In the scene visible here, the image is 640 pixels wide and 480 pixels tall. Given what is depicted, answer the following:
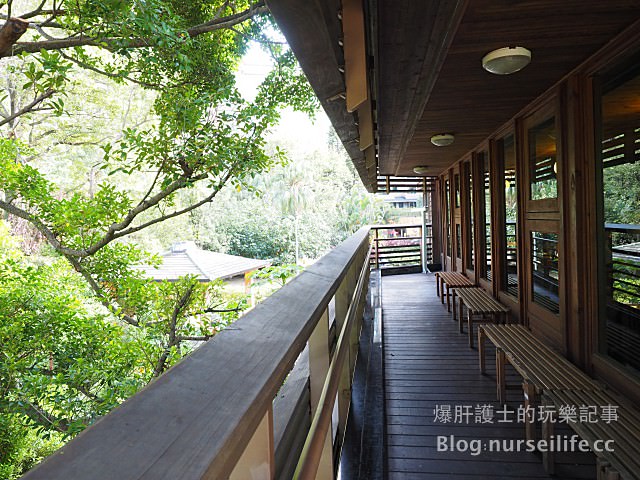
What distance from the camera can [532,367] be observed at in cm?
251

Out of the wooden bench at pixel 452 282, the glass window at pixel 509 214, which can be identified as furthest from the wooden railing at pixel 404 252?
the glass window at pixel 509 214

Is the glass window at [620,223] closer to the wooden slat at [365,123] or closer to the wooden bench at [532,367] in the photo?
the wooden bench at [532,367]

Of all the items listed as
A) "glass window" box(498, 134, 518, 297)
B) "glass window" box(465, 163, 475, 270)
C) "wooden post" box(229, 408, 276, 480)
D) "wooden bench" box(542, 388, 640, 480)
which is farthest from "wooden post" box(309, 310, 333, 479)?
"glass window" box(465, 163, 475, 270)

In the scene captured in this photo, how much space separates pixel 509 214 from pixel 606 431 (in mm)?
2968

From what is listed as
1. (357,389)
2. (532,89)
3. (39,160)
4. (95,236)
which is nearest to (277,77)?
(95,236)

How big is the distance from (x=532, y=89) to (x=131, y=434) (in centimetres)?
345

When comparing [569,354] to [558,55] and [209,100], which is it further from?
[209,100]

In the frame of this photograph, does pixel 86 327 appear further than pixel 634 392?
Yes

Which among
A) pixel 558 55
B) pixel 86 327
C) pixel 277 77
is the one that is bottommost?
pixel 86 327

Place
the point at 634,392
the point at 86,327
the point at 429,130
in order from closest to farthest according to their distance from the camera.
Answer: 1. the point at 634,392
2. the point at 429,130
3. the point at 86,327

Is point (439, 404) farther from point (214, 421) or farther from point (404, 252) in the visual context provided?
point (404, 252)

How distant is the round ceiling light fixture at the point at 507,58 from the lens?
221cm

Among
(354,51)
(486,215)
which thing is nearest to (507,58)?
(354,51)

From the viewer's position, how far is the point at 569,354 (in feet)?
9.49
